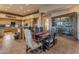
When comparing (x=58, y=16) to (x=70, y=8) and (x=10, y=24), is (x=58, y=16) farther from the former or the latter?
(x=10, y=24)

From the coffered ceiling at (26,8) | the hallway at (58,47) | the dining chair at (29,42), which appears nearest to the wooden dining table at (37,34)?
the dining chair at (29,42)

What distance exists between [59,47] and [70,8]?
3.10 feet

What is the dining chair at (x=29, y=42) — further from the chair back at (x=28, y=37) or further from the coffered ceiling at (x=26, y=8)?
the coffered ceiling at (x=26, y=8)

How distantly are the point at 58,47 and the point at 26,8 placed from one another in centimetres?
119

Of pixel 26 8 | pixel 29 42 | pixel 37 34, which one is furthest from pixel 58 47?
pixel 26 8

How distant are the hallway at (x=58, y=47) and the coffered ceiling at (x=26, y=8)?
0.71m

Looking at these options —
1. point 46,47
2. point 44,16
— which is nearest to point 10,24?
point 44,16

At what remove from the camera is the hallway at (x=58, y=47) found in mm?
2910

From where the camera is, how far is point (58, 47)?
2.95 m

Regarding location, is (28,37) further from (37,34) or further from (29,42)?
(37,34)

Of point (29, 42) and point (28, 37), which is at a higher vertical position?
point (28, 37)
